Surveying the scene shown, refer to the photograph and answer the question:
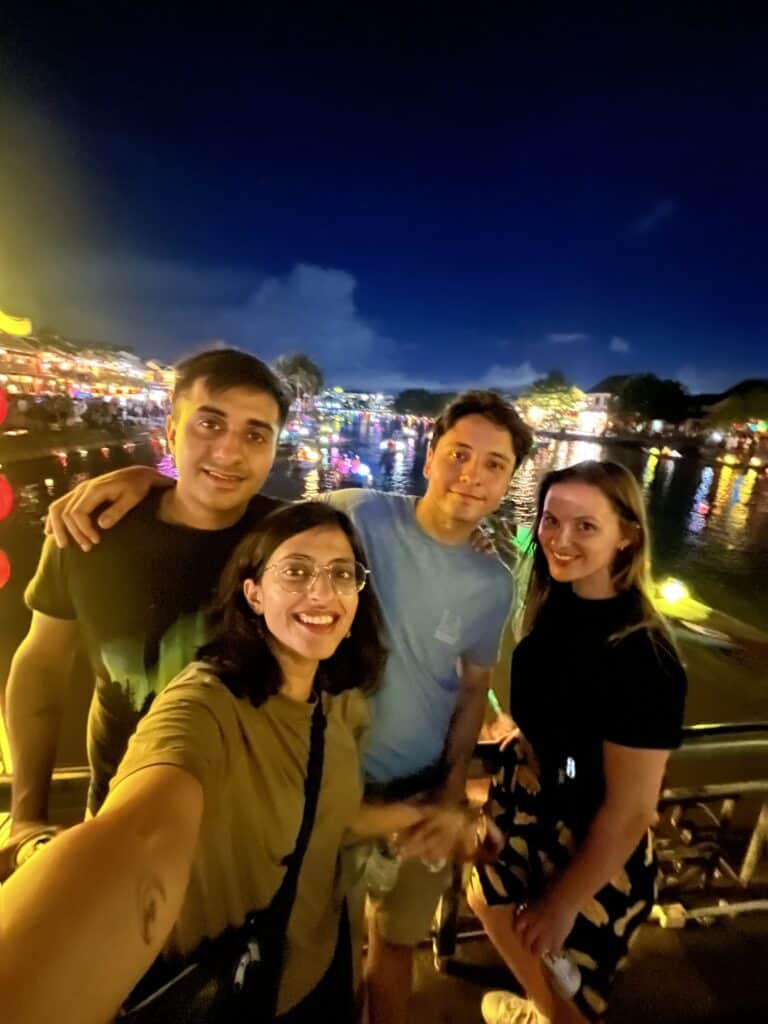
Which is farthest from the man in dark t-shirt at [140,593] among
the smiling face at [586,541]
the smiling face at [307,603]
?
the smiling face at [586,541]

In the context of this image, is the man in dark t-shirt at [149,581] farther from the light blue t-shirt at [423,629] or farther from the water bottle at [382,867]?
the water bottle at [382,867]

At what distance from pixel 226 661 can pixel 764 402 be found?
105500 mm

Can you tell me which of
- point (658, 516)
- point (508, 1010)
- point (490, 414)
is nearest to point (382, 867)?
point (508, 1010)

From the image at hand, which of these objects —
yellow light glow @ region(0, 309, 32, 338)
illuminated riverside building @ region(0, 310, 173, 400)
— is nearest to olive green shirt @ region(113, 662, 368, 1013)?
yellow light glow @ region(0, 309, 32, 338)

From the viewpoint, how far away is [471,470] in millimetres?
2178

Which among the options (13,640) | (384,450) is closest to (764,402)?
(384,450)

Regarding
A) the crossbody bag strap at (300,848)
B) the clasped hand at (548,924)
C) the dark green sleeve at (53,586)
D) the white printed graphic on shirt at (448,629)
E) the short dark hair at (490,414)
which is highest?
the short dark hair at (490,414)

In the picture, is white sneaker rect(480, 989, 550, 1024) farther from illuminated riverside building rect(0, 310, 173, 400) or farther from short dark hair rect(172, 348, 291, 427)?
illuminated riverside building rect(0, 310, 173, 400)

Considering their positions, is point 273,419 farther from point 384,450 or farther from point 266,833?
point 384,450

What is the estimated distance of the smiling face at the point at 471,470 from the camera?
2172mm

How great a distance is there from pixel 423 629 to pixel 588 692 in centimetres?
67

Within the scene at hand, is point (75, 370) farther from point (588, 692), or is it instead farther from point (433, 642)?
point (588, 692)

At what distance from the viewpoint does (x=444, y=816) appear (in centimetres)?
176

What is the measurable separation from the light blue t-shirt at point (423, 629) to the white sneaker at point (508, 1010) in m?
0.96
